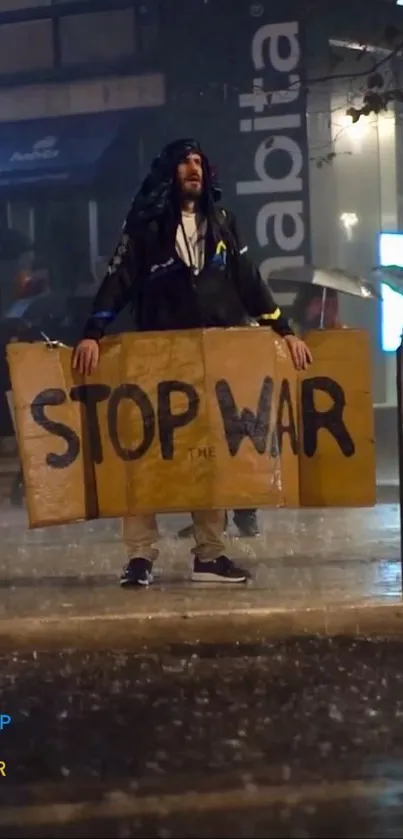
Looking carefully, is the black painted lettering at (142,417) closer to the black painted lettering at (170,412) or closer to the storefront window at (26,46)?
the black painted lettering at (170,412)

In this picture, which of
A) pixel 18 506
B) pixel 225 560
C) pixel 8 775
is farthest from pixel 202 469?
pixel 18 506

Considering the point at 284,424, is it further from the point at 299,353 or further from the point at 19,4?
the point at 19,4

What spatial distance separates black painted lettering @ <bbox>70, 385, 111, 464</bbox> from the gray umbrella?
584cm

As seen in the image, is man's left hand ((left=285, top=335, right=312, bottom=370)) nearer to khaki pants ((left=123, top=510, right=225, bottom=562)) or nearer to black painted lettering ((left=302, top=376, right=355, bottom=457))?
black painted lettering ((left=302, top=376, right=355, bottom=457))

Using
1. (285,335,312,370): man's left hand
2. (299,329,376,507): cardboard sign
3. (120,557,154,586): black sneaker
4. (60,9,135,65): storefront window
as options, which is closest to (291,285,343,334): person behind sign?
(60,9,135,65): storefront window

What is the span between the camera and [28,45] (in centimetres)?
1645

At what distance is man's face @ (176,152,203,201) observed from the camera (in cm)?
572

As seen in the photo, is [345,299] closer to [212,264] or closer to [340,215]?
[340,215]

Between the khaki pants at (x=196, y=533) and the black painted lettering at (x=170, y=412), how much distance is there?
1.19 feet

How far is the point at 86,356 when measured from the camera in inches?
224

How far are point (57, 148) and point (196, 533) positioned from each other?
422 inches

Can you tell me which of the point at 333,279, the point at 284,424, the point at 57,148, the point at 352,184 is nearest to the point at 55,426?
the point at 284,424

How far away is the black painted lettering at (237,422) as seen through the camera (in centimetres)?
573

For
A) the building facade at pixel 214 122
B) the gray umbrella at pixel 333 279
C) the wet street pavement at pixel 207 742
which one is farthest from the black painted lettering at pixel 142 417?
the building facade at pixel 214 122
